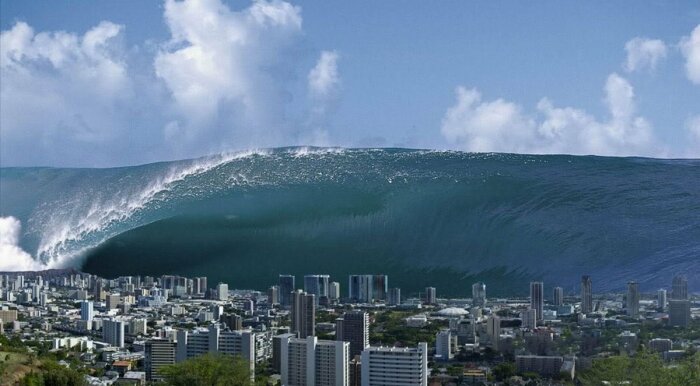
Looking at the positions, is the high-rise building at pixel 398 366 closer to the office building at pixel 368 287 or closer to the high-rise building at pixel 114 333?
the office building at pixel 368 287

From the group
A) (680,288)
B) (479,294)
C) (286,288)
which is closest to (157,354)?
(286,288)

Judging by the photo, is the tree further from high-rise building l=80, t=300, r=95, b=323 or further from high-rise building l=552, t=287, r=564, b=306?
high-rise building l=80, t=300, r=95, b=323

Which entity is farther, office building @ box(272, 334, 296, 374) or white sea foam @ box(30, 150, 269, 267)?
white sea foam @ box(30, 150, 269, 267)

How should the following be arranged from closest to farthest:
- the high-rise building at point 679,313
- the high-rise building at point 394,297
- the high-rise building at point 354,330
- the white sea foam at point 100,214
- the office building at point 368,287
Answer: the high-rise building at point 679,313
the high-rise building at point 354,330
the high-rise building at point 394,297
the office building at point 368,287
the white sea foam at point 100,214

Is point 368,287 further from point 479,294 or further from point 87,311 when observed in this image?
point 87,311

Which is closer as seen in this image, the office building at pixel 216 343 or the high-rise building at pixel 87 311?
the office building at pixel 216 343

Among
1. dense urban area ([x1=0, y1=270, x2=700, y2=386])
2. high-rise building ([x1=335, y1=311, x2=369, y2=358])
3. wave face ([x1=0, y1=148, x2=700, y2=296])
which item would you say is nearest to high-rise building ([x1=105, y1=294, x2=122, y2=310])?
wave face ([x1=0, y1=148, x2=700, y2=296])

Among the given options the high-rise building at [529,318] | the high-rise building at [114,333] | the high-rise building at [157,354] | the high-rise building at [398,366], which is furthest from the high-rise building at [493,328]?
the high-rise building at [114,333]
